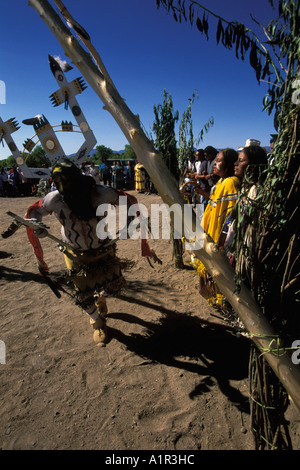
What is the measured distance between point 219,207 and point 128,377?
2073 millimetres

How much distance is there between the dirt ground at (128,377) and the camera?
2051 mm

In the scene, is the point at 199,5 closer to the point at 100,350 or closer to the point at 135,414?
the point at 135,414

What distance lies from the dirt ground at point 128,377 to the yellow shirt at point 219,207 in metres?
1.22

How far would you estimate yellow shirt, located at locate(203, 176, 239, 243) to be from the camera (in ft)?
9.19

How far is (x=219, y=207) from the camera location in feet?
9.80

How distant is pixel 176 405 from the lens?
7.45 ft

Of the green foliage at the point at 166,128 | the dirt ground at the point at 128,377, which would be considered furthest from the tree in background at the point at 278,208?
the green foliage at the point at 166,128

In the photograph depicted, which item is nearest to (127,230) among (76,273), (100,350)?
(76,273)

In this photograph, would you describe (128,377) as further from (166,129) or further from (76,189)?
(166,129)

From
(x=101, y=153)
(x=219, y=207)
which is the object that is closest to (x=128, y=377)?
(x=219, y=207)

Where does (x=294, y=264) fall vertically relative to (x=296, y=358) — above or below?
above

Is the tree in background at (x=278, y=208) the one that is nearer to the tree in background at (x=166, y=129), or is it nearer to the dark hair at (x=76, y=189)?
the dark hair at (x=76, y=189)

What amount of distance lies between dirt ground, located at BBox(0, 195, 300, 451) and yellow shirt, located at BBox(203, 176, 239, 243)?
1218 mm
